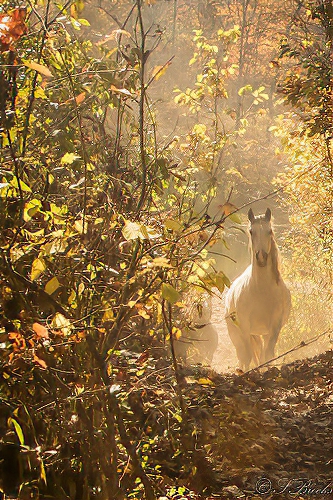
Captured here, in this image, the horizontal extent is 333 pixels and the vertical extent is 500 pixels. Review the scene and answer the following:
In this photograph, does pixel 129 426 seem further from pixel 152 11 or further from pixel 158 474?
pixel 152 11

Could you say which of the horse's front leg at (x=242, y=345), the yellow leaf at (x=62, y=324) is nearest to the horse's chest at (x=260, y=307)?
the horse's front leg at (x=242, y=345)

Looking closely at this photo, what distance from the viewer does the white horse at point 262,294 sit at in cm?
811

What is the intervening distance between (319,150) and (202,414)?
430 cm

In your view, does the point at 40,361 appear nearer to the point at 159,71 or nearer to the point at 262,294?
the point at 159,71

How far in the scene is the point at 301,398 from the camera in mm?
5121

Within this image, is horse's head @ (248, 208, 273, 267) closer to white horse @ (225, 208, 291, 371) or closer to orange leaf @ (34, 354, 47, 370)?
white horse @ (225, 208, 291, 371)

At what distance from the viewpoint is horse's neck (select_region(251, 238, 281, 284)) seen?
27.5 ft

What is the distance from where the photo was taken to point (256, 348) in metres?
9.86

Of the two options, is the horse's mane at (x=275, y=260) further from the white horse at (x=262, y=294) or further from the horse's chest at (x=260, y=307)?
the horse's chest at (x=260, y=307)

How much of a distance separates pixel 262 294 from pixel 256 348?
5.05ft

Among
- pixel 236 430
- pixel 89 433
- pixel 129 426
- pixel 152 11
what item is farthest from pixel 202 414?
pixel 152 11
